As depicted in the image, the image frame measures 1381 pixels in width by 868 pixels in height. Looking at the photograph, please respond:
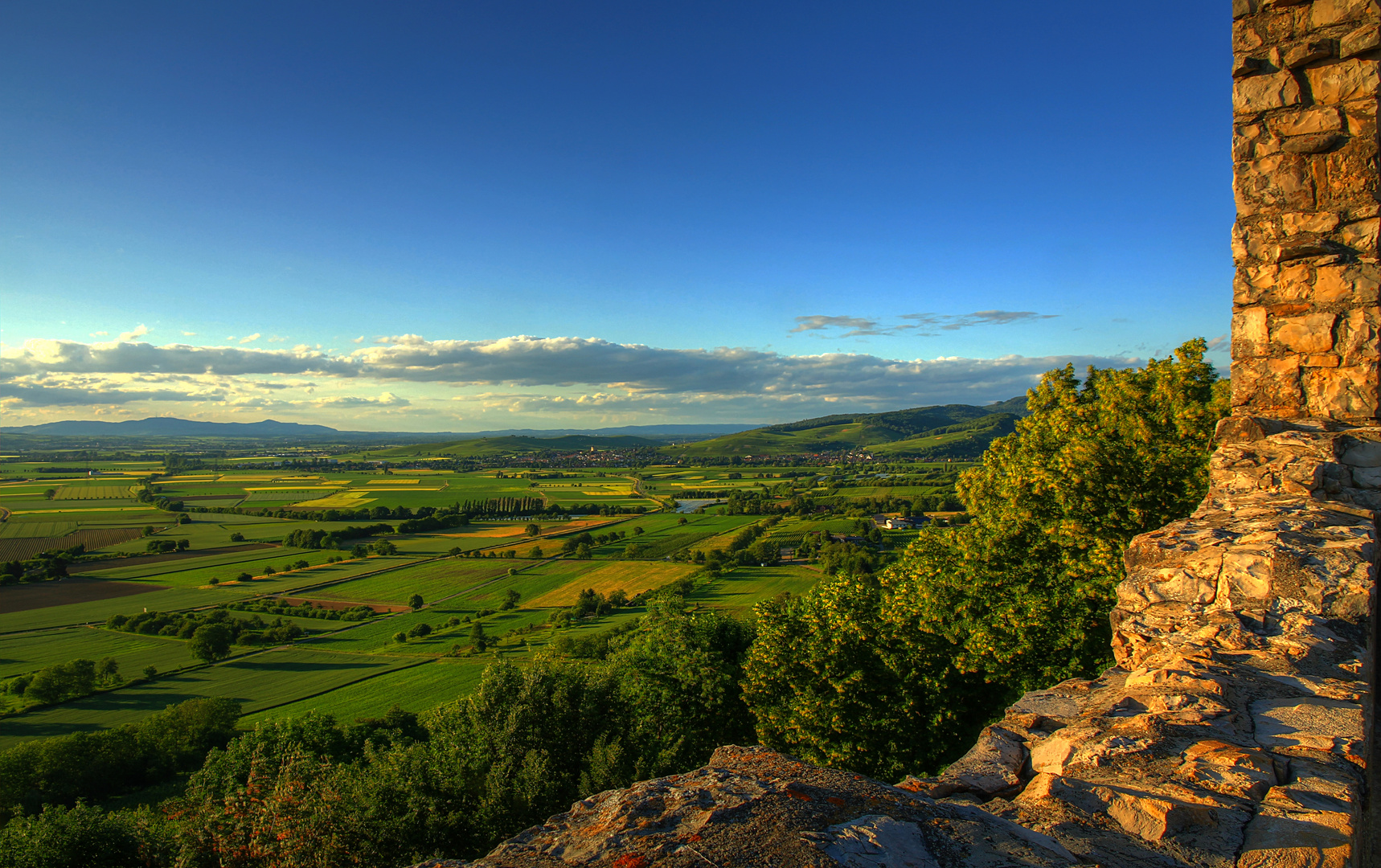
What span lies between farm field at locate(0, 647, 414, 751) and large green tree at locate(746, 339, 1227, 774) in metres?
35.4

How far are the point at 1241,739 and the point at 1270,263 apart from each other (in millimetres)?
6310

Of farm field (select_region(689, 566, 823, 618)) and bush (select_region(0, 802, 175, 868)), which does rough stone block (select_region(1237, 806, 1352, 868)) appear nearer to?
bush (select_region(0, 802, 175, 868))

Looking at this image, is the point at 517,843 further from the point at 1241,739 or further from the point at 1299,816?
the point at 1241,739

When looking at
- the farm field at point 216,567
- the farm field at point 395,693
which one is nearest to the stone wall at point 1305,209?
the farm field at point 395,693

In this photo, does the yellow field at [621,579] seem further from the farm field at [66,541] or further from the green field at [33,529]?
the green field at [33,529]

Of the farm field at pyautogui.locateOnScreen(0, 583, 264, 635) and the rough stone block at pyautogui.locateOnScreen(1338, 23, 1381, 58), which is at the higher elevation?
the rough stone block at pyautogui.locateOnScreen(1338, 23, 1381, 58)

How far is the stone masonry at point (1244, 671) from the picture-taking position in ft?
9.96

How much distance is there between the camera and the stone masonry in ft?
9.96

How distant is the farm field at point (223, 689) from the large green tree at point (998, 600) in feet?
116

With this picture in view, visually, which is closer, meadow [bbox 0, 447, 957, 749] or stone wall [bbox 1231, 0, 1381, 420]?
stone wall [bbox 1231, 0, 1381, 420]

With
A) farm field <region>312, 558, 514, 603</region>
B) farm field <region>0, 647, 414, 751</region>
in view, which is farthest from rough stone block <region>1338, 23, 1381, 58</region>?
farm field <region>312, 558, 514, 603</region>

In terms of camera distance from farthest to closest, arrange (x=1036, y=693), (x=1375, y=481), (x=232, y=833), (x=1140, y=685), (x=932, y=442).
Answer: (x=932, y=442)
(x=232, y=833)
(x=1375, y=481)
(x=1036, y=693)
(x=1140, y=685)

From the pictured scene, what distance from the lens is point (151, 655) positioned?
141 feet

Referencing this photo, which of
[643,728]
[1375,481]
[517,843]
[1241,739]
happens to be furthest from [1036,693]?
[643,728]
